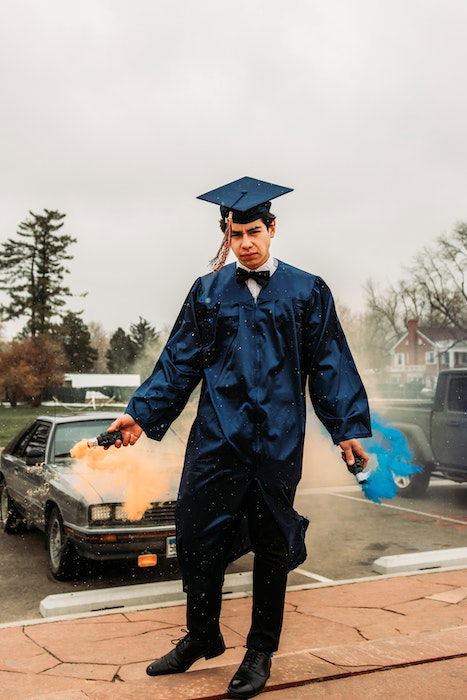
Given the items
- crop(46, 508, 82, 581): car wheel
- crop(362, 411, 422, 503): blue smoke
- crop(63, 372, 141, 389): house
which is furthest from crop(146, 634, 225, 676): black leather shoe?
crop(63, 372, 141, 389): house

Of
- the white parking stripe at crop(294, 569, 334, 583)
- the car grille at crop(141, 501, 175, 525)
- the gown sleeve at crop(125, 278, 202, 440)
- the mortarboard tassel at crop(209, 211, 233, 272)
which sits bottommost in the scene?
the white parking stripe at crop(294, 569, 334, 583)

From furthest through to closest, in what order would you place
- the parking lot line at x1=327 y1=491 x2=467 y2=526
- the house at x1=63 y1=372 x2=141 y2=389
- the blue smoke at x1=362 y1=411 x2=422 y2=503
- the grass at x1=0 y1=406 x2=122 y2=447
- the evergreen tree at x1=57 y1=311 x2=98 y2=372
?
the evergreen tree at x1=57 y1=311 x2=98 y2=372 → the house at x1=63 y1=372 x2=141 y2=389 → the grass at x1=0 y1=406 x2=122 y2=447 → the parking lot line at x1=327 y1=491 x2=467 y2=526 → the blue smoke at x1=362 y1=411 x2=422 y2=503

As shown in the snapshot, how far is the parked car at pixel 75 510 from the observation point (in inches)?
231

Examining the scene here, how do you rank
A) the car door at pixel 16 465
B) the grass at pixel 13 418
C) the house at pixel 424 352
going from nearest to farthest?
the car door at pixel 16 465 < the grass at pixel 13 418 < the house at pixel 424 352

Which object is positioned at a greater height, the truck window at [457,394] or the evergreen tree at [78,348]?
the evergreen tree at [78,348]

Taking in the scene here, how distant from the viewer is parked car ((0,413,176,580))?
19.2 ft

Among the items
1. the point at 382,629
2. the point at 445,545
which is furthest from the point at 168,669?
the point at 445,545

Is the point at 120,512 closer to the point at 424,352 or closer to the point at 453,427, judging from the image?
the point at 453,427

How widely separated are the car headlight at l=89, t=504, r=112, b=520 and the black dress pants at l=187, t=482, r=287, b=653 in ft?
9.08

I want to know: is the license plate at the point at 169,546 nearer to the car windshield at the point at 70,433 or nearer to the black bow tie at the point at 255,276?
the car windshield at the point at 70,433

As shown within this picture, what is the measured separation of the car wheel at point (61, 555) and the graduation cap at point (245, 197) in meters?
3.68

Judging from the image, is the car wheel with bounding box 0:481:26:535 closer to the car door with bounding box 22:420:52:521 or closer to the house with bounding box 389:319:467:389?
the car door with bounding box 22:420:52:521

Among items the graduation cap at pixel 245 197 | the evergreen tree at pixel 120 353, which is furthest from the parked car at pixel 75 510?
the evergreen tree at pixel 120 353

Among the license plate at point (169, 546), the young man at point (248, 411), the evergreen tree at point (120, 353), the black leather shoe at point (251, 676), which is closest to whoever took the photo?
the black leather shoe at point (251, 676)
